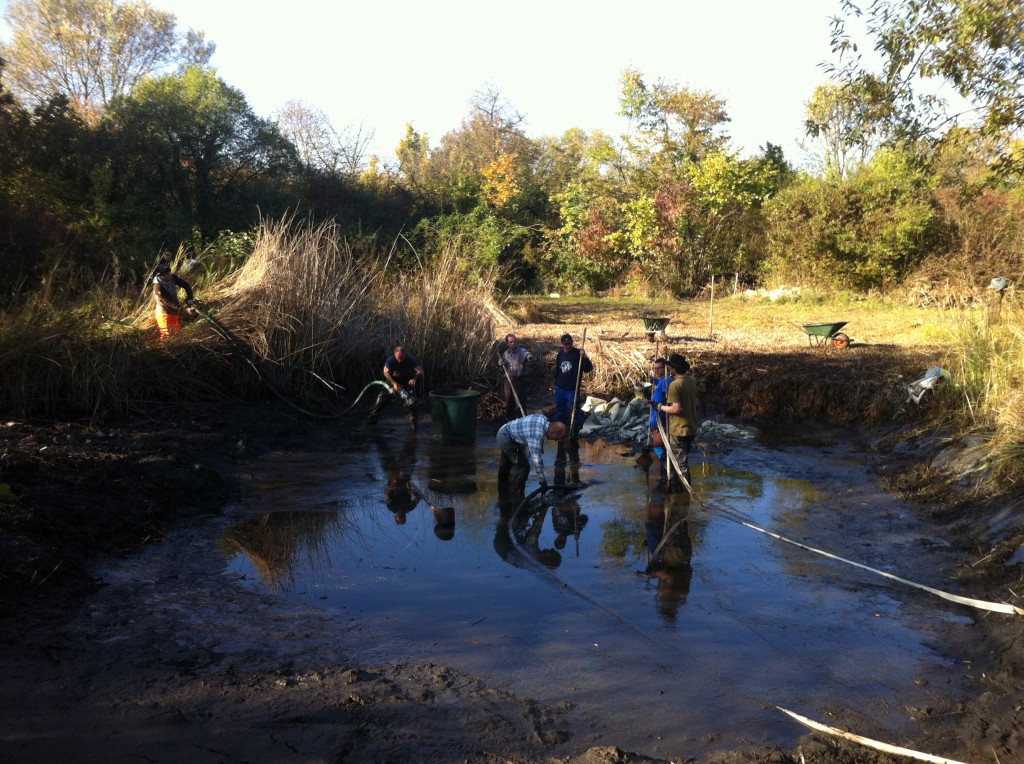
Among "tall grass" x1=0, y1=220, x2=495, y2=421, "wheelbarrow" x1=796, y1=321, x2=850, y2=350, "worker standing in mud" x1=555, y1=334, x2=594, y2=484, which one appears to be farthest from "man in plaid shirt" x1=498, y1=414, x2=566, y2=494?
"wheelbarrow" x1=796, y1=321, x2=850, y2=350

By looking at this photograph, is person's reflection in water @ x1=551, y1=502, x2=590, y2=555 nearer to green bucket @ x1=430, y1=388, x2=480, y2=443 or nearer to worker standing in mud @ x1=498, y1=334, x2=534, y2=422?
green bucket @ x1=430, y1=388, x2=480, y2=443

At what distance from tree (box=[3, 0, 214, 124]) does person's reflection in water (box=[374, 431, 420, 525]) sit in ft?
90.4

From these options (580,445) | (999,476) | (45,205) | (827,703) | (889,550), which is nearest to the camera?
(827,703)

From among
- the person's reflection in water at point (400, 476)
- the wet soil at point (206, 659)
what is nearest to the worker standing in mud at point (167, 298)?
the wet soil at point (206, 659)

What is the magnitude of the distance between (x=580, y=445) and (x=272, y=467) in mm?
4802

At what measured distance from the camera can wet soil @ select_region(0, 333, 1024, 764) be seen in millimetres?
4434

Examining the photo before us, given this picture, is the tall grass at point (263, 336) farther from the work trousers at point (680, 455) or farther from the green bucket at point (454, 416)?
the work trousers at point (680, 455)

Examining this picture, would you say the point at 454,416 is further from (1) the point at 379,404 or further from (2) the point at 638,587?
(2) the point at 638,587

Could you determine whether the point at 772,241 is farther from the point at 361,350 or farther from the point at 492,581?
the point at 492,581

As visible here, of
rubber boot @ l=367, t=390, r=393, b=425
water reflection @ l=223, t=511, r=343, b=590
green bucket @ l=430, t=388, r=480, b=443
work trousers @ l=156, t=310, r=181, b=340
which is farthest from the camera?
rubber boot @ l=367, t=390, r=393, b=425

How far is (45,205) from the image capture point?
1938 cm

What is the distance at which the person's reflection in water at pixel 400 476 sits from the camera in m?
9.44

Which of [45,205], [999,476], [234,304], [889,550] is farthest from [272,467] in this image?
[45,205]

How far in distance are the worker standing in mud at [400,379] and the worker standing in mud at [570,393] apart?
7.47ft
